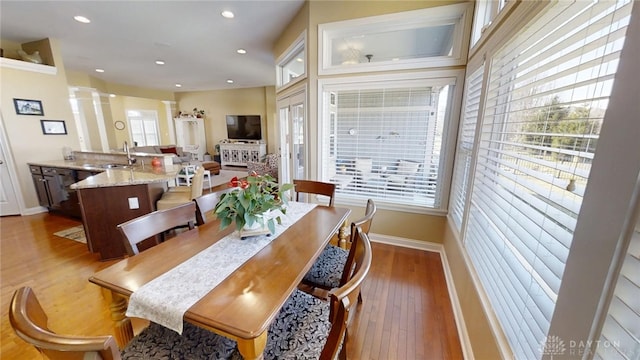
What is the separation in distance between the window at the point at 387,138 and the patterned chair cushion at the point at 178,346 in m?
2.21

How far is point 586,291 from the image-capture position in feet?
2.01

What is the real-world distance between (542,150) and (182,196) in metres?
3.27

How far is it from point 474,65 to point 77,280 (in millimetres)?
4102

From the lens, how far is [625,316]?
53 centimetres

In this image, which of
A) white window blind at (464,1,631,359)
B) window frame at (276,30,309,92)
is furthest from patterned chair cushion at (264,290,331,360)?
window frame at (276,30,309,92)

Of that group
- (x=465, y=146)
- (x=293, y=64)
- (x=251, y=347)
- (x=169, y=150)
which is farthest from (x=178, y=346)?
(x=169, y=150)

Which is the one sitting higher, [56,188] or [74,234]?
[56,188]

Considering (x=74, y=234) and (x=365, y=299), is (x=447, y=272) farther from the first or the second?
(x=74, y=234)

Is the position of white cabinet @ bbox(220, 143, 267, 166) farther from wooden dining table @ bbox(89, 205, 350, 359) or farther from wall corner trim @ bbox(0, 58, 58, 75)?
wooden dining table @ bbox(89, 205, 350, 359)

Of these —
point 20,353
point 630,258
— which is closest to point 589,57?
point 630,258

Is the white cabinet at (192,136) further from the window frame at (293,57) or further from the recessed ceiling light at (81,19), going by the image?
the window frame at (293,57)

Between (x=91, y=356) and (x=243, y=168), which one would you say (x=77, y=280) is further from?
(x=243, y=168)

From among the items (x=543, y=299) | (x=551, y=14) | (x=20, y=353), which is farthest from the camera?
(x=20, y=353)

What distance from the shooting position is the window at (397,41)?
2314 mm
